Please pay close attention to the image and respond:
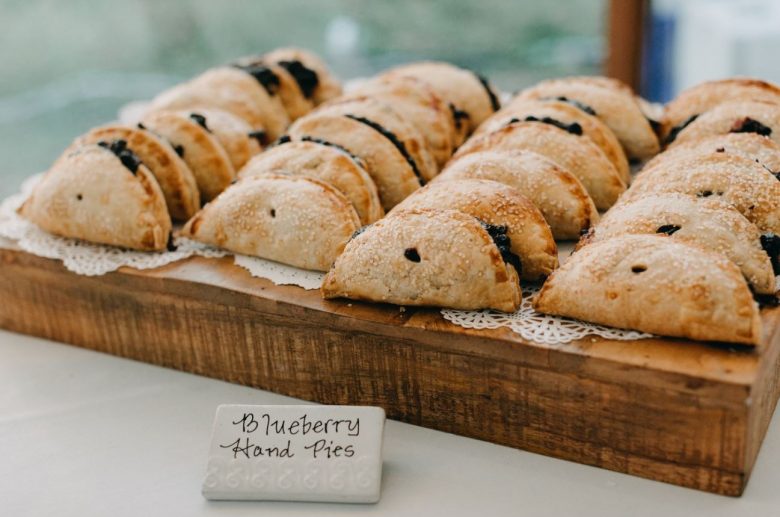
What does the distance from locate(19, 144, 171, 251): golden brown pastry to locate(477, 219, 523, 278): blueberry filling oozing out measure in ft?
3.16

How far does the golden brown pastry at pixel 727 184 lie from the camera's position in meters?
2.07

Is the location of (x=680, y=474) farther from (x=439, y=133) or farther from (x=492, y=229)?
(x=439, y=133)

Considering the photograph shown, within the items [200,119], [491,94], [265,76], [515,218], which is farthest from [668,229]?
[265,76]

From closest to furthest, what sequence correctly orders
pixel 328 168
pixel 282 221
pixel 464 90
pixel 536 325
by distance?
pixel 536 325 < pixel 282 221 < pixel 328 168 < pixel 464 90

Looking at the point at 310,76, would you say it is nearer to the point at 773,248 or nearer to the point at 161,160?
the point at 161,160

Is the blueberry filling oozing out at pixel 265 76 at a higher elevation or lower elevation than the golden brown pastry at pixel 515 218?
higher

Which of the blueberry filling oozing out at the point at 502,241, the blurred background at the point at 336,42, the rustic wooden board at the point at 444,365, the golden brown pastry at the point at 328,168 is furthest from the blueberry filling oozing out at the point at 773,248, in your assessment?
the blurred background at the point at 336,42

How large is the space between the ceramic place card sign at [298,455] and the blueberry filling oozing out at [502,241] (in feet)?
1.57

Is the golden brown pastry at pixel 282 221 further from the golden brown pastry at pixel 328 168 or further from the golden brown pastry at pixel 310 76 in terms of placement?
the golden brown pastry at pixel 310 76

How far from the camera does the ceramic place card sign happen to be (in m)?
1.79

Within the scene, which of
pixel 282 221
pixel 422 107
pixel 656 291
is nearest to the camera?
pixel 656 291

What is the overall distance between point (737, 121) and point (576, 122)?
18.4 inches

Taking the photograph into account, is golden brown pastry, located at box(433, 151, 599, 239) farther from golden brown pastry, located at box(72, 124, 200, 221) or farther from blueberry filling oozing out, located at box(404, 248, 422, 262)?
golden brown pastry, located at box(72, 124, 200, 221)

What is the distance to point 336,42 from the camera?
4438 millimetres
